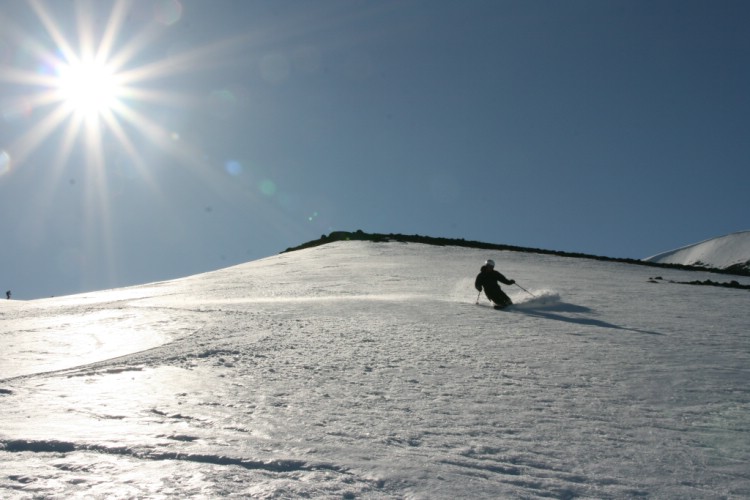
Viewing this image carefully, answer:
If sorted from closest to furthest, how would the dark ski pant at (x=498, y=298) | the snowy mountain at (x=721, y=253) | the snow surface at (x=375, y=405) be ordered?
the snow surface at (x=375, y=405)
the dark ski pant at (x=498, y=298)
the snowy mountain at (x=721, y=253)

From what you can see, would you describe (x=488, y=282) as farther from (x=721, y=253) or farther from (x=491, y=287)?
(x=721, y=253)

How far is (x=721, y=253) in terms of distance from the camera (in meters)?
54.6

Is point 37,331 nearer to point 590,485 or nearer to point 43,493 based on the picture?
point 43,493

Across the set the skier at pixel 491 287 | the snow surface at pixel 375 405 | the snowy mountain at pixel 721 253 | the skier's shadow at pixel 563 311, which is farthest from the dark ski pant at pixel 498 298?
the snowy mountain at pixel 721 253

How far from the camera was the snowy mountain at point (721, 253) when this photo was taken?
49.9 metres

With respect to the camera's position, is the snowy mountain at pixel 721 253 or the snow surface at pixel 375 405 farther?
the snowy mountain at pixel 721 253

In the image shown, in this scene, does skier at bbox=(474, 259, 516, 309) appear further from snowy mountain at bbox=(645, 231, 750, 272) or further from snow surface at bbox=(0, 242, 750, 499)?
snowy mountain at bbox=(645, 231, 750, 272)

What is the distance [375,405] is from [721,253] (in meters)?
59.9

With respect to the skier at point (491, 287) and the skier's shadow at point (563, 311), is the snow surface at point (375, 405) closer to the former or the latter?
the skier's shadow at point (563, 311)

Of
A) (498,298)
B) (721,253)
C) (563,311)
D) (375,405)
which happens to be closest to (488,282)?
(498,298)

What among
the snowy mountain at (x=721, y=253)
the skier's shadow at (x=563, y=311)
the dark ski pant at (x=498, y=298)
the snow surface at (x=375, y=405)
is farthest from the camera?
the snowy mountain at (x=721, y=253)

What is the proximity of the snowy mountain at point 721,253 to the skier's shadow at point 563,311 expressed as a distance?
3780cm

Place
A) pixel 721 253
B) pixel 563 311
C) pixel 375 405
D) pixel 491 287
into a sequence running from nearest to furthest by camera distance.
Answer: pixel 375 405, pixel 563 311, pixel 491 287, pixel 721 253

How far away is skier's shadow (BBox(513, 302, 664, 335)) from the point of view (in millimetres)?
9742
